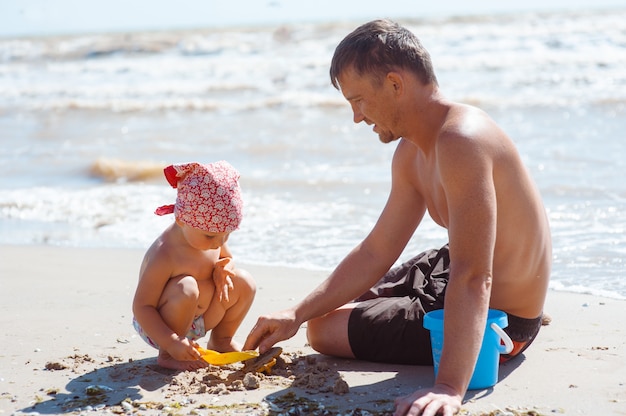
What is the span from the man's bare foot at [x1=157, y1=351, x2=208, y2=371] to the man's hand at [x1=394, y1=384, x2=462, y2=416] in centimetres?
101

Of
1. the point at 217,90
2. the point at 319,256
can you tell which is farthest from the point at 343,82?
the point at 217,90

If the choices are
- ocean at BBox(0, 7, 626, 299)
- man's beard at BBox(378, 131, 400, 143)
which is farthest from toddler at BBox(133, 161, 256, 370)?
ocean at BBox(0, 7, 626, 299)

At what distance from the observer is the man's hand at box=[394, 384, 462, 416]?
262 cm

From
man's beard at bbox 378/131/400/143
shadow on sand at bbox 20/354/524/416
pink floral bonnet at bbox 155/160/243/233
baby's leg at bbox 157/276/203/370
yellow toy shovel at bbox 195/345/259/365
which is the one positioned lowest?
shadow on sand at bbox 20/354/524/416

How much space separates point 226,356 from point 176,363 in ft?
0.79

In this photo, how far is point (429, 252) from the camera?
154 inches

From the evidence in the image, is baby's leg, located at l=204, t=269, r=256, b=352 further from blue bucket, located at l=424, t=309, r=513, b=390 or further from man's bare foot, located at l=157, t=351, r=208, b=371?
blue bucket, located at l=424, t=309, r=513, b=390

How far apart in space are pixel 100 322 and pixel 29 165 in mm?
5523

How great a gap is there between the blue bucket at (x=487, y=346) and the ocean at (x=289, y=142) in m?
1.64

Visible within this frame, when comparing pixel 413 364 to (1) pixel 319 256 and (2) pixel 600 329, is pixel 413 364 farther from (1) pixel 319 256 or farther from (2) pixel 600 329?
(1) pixel 319 256

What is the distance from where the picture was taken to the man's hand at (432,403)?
262 centimetres

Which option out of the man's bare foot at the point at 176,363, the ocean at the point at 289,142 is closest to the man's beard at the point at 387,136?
the man's bare foot at the point at 176,363

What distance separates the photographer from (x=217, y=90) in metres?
16.4

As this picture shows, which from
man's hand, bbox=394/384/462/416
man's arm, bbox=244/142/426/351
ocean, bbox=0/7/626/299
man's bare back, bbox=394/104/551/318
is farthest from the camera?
ocean, bbox=0/7/626/299
